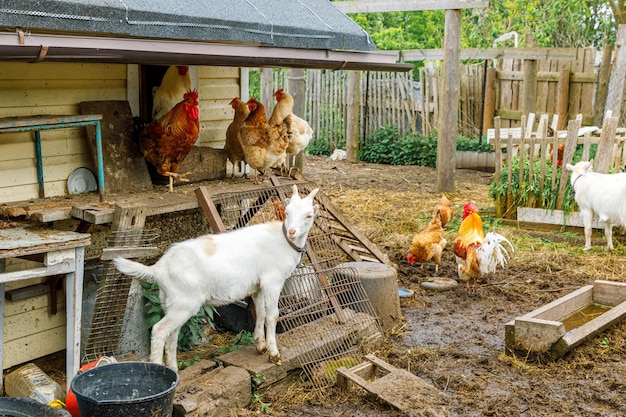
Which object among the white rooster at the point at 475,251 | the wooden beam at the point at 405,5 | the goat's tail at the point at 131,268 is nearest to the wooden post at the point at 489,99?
the wooden beam at the point at 405,5

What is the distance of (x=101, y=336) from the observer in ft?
19.1

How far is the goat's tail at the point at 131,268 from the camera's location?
514cm

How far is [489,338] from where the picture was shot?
685 centimetres

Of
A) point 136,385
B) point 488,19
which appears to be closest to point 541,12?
point 488,19

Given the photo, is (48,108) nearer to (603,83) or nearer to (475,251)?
(475,251)

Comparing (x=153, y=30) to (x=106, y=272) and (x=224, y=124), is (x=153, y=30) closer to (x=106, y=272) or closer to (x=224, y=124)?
(x=106, y=272)

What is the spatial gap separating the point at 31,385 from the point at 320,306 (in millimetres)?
2572

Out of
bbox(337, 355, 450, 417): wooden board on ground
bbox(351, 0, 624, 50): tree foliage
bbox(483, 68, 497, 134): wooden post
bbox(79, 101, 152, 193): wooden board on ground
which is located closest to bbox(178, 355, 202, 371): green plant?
bbox(337, 355, 450, 417): wooden board on ground

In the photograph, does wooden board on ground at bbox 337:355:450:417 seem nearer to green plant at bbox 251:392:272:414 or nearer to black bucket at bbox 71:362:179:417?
green plant at bbox 251:392:272:414

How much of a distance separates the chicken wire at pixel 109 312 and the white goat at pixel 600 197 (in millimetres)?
6000

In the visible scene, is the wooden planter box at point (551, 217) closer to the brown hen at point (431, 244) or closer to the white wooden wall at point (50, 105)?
the brown hen at point (431, 244)

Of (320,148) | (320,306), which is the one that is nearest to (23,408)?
(320,306)

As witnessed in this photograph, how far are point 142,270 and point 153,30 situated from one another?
174 cm

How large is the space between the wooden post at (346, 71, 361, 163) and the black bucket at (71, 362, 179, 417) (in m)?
12.7
